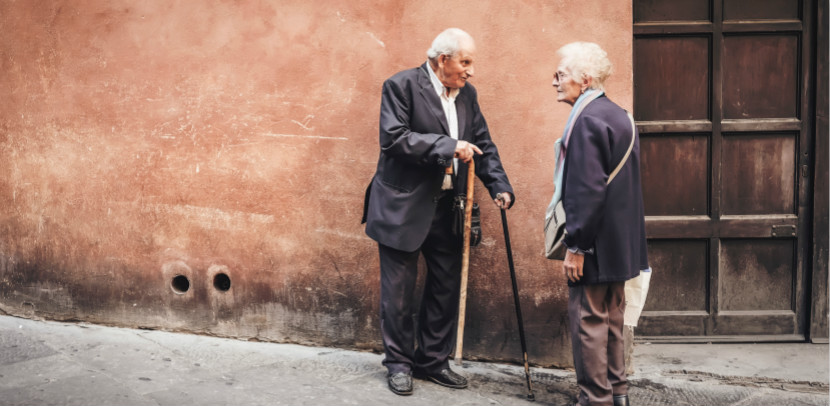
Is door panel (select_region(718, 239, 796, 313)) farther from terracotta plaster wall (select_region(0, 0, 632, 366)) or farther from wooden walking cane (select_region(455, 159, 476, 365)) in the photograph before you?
wooden walking cane (select_region(455, 159, 476, 365))

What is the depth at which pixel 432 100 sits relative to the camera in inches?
152

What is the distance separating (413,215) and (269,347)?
1260mm

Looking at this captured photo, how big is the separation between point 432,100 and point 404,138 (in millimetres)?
296

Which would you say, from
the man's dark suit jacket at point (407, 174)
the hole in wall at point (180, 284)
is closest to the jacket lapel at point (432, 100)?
the man's dark suit jacket at point (407, 174)

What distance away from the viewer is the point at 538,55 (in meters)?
4.22

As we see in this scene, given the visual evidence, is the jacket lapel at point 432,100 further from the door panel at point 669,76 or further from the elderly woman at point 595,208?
the door panel at point 669,76

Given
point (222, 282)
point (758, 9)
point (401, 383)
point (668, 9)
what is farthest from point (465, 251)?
point (758, 9)

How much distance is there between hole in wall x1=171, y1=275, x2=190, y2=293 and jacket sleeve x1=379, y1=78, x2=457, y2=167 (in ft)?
5.25

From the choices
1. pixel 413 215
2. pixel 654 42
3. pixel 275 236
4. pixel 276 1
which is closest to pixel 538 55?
pixel 654 42

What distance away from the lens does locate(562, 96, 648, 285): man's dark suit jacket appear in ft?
10.9

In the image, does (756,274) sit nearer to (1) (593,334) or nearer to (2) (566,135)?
(1) (593,334)

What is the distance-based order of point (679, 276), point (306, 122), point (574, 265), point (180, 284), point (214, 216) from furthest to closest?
1. point (679, 276)
2. point (180, 284)
3. point (214, 216)
4. point (306, 122)
5. point (574, 265)

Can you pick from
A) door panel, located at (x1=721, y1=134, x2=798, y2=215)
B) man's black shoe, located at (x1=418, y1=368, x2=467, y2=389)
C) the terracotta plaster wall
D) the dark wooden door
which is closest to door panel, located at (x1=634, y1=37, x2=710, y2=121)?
the dark wooden door

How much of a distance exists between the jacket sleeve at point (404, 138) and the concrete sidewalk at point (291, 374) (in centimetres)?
116
